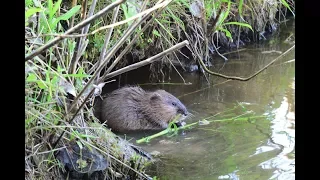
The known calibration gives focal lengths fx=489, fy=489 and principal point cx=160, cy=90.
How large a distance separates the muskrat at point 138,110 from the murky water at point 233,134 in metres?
0.19

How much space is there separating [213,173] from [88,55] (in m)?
1.20

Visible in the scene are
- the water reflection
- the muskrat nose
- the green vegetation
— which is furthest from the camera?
the muskrat nose

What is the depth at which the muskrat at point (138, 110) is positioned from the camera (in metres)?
3.62

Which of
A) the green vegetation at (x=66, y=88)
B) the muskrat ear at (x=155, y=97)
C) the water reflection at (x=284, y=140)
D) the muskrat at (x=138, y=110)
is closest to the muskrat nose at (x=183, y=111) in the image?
the muskrat at (x=138, y=110)

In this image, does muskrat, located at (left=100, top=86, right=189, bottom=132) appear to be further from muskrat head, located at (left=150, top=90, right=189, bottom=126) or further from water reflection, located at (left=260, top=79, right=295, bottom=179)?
water reflection, located at (left=260, top=79, right=295, bottom=179)

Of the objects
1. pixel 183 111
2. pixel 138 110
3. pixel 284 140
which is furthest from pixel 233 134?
pixel 138 110

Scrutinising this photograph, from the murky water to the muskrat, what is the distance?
0.19 meters

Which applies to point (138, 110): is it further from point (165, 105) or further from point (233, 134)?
point (233, 134)

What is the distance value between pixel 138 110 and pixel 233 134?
0.83 metres

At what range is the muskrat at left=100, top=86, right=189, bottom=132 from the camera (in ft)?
11.9

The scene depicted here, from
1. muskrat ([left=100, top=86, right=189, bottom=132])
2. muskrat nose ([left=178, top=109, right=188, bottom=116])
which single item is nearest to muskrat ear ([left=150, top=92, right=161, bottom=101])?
muskrat ([left=100, top=86, right=189, bottom=132])

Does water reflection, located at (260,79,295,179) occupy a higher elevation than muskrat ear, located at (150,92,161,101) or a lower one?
lower
